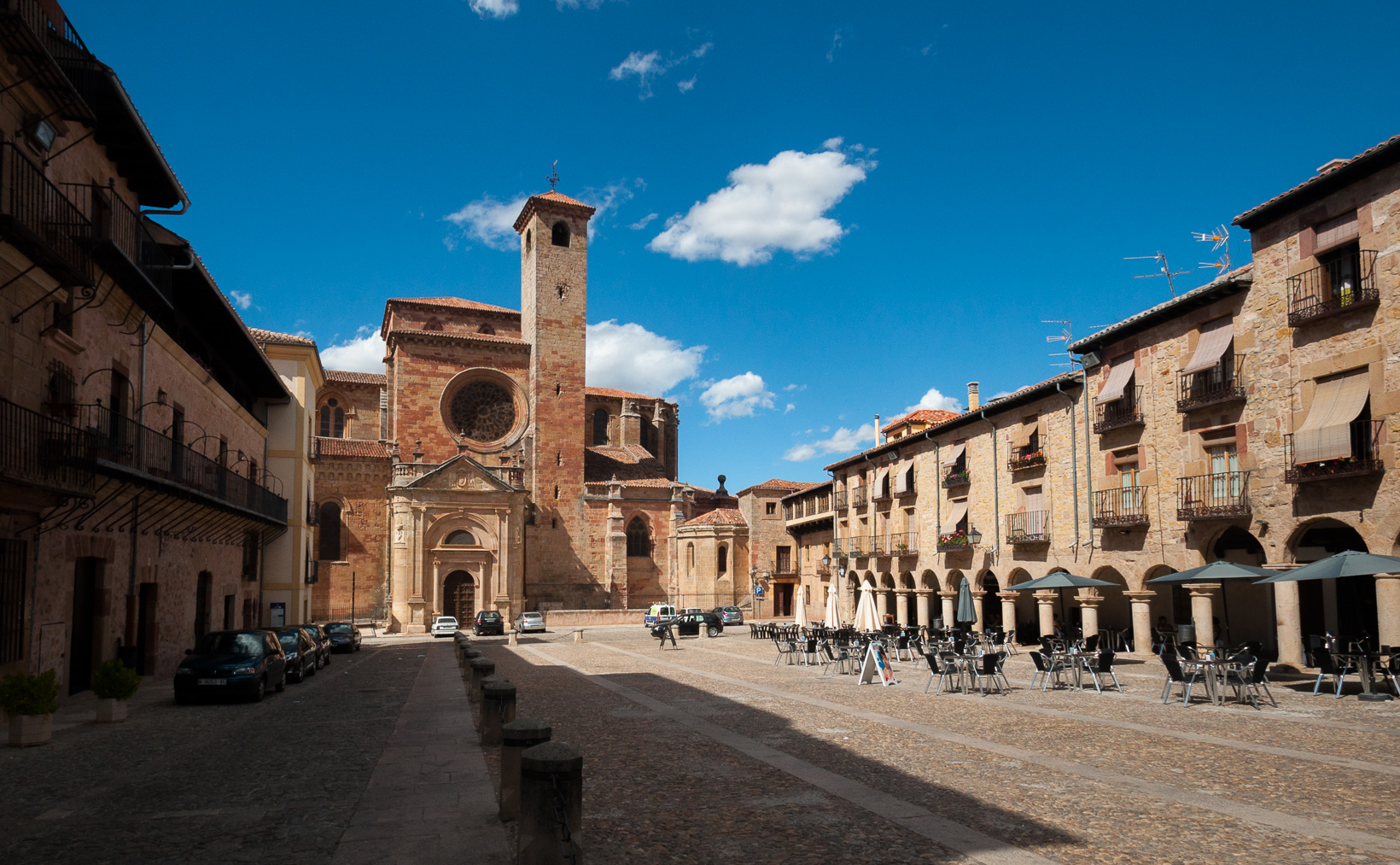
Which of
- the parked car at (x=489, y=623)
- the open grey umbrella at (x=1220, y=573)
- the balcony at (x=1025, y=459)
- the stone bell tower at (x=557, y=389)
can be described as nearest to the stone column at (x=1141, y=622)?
the open grey umbrella at (x=1220, y=573)

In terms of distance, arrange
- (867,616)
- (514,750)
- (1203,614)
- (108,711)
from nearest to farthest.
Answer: (514,750)
(108,711)
(1203,614)
(867,616)

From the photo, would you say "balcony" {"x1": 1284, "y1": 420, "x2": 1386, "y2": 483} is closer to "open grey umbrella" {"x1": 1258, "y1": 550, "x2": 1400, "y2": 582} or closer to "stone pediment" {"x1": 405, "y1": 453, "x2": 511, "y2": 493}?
"open grey umbrella" {"x1": 1258, "y1": 550, "x2": 1400, "y2": 582}

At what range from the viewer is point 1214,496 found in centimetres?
2017

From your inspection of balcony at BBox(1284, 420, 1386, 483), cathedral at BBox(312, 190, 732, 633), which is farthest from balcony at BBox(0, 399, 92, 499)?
cathedral at BBox(312, 190, 732, 633)

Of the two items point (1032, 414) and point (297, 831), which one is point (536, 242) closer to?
point (1032, 414)

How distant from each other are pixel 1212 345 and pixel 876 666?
33.0 feet

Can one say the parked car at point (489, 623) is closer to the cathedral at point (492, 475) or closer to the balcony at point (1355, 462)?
the cathedral at point (492, 475)

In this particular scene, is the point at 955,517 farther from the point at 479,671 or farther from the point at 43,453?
the point at 43,453

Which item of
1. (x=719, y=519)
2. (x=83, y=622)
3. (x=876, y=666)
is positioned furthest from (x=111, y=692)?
(x=719, y=519)

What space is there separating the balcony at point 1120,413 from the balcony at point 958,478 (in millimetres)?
6709

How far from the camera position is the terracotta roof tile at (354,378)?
56.0 meters

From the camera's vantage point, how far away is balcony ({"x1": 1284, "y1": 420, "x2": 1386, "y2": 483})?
16531 mm

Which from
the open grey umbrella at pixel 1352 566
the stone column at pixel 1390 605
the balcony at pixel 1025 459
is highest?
the balcony at pixel 1025 459

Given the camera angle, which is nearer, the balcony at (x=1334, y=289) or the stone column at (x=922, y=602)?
the balcony at (x=1334, y=289)
